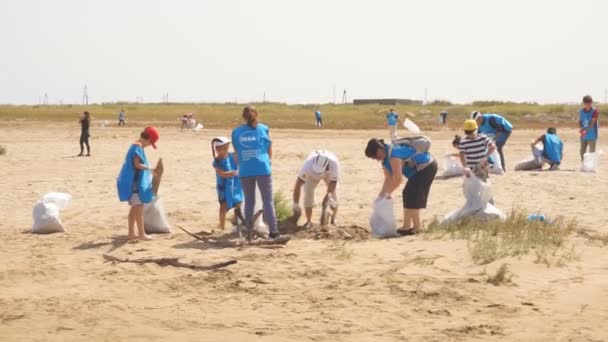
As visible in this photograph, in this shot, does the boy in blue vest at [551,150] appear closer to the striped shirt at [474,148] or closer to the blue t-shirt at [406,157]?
the striped shirt at [474,148]

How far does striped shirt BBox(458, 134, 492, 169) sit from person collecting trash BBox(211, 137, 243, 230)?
321 centimetres

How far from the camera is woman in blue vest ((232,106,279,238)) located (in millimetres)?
9773

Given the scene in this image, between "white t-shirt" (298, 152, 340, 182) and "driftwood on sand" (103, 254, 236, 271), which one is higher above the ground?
"white t-shirt" (298, 152, 340, 182)

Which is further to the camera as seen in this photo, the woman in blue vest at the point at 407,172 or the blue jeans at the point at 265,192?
the woman in blue vest at the point at 407,172

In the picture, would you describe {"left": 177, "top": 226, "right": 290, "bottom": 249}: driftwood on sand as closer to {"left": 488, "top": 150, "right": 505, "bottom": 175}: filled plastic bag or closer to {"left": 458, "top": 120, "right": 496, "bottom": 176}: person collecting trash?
{"left": 458, "top": 120, "right": 496, "bottom": 176}: person collecting trash

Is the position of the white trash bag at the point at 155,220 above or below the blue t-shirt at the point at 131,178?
below

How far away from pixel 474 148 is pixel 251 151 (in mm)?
3728

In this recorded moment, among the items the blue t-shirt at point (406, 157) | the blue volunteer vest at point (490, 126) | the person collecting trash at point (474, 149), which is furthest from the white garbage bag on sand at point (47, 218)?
the blue volunteer vest at point (490, 126)

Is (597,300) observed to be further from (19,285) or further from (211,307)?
(19,285)

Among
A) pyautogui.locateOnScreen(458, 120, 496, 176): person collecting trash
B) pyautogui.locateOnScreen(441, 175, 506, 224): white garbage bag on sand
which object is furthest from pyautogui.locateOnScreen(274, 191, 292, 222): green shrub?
pyautogui.locateOnScreen(458, 120, 496, 176): person collecting trash

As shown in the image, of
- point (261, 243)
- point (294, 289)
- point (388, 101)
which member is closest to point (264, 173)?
point (261, 243)

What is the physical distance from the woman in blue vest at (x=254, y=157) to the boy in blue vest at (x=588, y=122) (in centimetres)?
951

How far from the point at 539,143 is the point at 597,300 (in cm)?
1101

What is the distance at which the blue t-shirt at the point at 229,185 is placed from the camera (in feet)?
35.3
